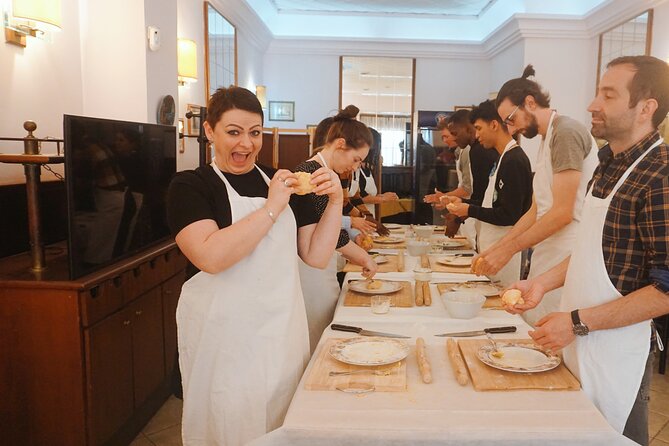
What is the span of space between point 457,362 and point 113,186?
1.96 m

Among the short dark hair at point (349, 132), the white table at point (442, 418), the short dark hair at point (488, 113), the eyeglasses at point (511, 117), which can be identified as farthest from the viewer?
the short dark hair at point (488, 113)

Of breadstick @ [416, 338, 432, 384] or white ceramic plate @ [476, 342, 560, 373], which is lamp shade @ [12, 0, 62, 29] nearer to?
breadstick @ [416, 338, 432, 384]

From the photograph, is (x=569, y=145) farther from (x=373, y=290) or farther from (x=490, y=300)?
(x=373, y=290)

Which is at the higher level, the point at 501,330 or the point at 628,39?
the point at 628,39

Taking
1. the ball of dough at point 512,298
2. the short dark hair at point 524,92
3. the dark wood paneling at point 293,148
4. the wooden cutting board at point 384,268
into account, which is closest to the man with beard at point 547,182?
the short dark hair at point 524,92

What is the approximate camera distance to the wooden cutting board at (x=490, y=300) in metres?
2.26

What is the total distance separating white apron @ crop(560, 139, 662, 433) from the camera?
5.01ft

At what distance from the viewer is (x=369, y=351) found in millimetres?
1735


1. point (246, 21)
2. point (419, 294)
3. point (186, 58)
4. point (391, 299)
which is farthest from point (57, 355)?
point (246, 21)

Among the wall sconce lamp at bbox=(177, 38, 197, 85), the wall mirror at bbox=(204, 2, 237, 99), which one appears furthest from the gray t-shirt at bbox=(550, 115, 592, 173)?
the wall mirror at bbox=(204, 2, 237, 99)

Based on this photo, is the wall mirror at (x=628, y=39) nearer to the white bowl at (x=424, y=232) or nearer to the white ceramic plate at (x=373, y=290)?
the white bowl at (x=424, y=232)

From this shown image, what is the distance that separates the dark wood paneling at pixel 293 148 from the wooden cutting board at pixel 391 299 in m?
4.57

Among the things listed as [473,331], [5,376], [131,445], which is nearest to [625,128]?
[473,331]

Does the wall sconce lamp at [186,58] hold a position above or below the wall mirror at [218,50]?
below
